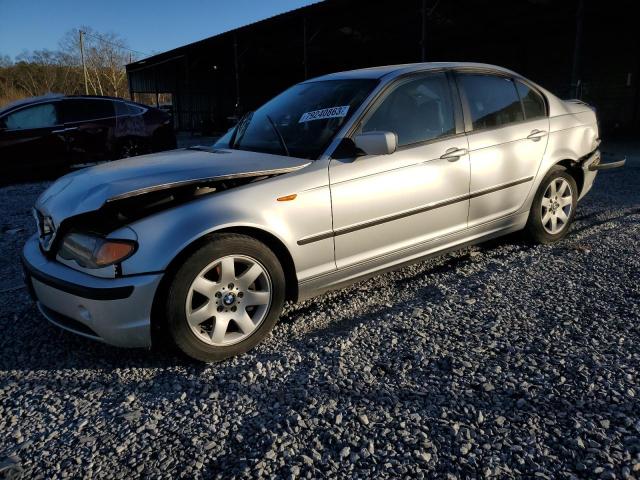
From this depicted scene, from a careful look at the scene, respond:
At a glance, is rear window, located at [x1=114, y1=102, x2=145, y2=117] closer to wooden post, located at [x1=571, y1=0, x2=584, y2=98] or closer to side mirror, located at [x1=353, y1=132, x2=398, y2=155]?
side mirror, located at [x1=353, y1=132, x2=398, y2=155]

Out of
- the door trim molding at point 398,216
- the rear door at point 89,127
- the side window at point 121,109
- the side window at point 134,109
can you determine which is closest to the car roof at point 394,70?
the door trim molding at point 398,216

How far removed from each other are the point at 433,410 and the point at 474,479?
1.38ft

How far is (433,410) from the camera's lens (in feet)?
7.23

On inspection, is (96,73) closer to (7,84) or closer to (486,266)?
(7,84)

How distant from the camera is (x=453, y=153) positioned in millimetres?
3518

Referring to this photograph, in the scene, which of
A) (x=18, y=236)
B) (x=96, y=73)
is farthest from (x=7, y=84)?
(x=18, y=236)

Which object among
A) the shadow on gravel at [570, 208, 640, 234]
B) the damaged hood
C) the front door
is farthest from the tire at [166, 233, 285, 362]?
the shadow on gravel at [570, 208, 640, 234]

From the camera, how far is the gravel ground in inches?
76.1

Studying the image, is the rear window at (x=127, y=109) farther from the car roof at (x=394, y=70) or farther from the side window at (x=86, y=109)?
the car roof at (x=394, y=70)

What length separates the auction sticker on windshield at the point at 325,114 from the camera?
3284 millimetres

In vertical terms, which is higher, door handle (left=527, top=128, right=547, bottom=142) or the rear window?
the rear window

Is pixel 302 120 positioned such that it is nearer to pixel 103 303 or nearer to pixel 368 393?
pixel 103 303

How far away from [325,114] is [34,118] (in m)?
7.39

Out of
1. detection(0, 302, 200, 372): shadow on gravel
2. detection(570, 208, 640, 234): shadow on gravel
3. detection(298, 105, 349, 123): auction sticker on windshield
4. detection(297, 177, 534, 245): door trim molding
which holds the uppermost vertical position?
detection(298, 105, 349, 123): auction sticker on windshield
